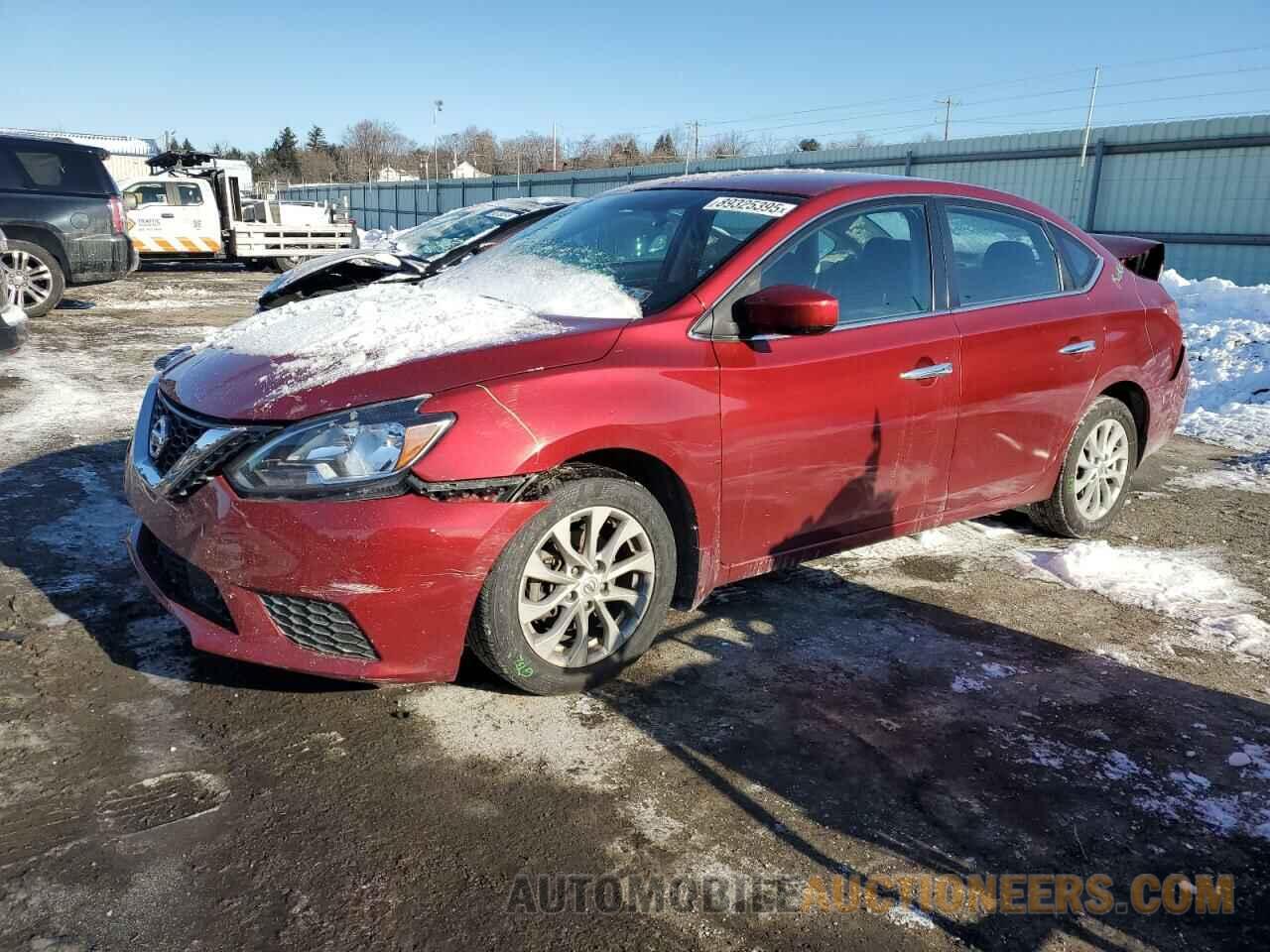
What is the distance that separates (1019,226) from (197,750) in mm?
3994

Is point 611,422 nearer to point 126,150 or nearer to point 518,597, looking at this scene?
point 518,597

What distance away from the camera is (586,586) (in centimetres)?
321

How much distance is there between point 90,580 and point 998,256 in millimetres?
4070

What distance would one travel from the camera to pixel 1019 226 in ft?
15.1

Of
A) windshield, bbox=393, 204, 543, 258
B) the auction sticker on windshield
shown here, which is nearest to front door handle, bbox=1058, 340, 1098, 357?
the auction sticker on windshield

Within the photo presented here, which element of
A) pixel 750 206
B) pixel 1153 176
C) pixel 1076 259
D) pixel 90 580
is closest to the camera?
pixel 750 206

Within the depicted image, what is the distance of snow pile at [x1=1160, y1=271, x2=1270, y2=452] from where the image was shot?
761 centimetres

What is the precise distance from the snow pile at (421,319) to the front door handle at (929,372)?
3.77 feet

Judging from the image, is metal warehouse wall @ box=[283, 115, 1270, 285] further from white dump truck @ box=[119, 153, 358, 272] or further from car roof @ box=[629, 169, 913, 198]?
white dump truck @ box=[119, 153, 358, 272]

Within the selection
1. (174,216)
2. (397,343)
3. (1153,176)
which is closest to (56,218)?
(174,216)

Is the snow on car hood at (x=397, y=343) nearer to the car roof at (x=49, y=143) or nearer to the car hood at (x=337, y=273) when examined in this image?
the car hood at (x=337, y=273)

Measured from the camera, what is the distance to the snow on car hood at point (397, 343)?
2973 millimetres

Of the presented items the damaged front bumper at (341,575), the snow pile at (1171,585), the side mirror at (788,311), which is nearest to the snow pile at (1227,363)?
the snow pile at (1171,585)

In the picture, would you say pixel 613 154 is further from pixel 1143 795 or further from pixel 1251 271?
pixel 1143 795
